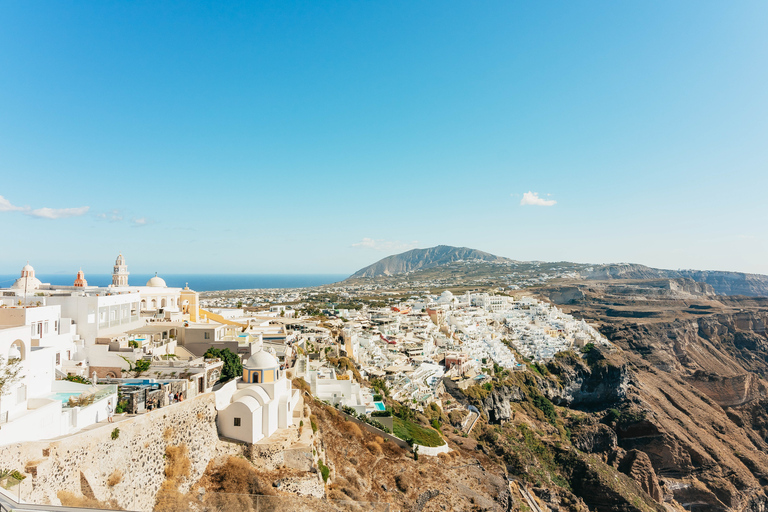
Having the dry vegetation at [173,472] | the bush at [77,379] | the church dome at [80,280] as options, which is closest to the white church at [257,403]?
the dry vegetation at [173,472]

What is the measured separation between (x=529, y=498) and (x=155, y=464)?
21237 mm

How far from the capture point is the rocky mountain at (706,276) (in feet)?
431

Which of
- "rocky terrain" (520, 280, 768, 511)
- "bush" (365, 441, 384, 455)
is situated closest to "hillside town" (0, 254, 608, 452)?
"bush" (365, 441, 384, 455)

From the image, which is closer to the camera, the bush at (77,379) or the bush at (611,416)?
the bush at (77,379)

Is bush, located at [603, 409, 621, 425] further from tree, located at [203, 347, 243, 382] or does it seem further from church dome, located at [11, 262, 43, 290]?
church dome, located at [11, 262, 43, 290]

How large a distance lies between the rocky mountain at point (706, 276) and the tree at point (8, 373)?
154 metres

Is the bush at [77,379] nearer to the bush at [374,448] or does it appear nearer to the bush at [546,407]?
the bush at [374,448]

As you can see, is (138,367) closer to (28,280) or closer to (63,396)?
(63,396)

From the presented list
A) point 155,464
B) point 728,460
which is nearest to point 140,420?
point 155,464

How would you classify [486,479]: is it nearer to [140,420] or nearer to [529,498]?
[529,498]

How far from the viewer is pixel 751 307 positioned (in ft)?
260

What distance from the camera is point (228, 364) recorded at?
15.6 m

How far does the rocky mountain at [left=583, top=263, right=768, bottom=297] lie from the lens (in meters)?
132

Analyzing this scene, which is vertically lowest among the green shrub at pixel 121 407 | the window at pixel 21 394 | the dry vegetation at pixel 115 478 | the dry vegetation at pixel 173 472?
the dry vegetation at pixel 173 472
